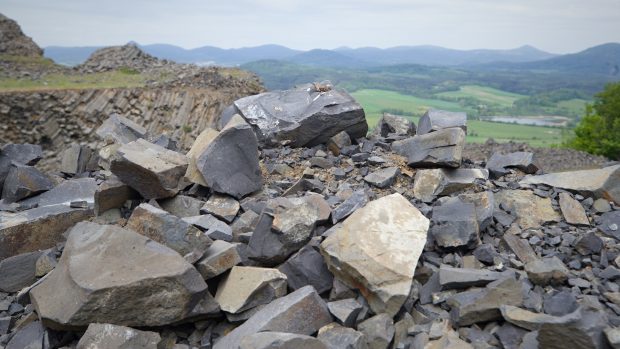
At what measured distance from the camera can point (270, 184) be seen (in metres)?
8.57

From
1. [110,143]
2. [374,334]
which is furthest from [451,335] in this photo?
[110,143]

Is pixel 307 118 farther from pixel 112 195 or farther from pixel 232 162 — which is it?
pixel 112 195

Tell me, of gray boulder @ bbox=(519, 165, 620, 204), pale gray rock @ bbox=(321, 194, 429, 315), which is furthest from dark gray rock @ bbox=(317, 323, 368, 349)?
gray boulder @ bbox=(519, 165, 620, 204)

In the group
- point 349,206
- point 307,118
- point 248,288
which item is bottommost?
point 248,288

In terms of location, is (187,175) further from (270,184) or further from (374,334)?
(374,334)

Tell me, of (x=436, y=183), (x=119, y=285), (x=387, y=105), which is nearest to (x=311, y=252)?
(x=119, y=285)

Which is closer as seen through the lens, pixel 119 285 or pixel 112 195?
pixel 119 285

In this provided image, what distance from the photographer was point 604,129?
1646 inches

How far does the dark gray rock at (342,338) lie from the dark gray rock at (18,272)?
477cm

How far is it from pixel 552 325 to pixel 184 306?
402cm

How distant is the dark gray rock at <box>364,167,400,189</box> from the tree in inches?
1598

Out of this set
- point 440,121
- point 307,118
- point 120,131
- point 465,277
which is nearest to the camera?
point 465,277

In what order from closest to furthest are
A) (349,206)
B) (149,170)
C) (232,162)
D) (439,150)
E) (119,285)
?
(119,285), (349,206), (149,170), (232,162), (439,150)

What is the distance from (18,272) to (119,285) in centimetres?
295
